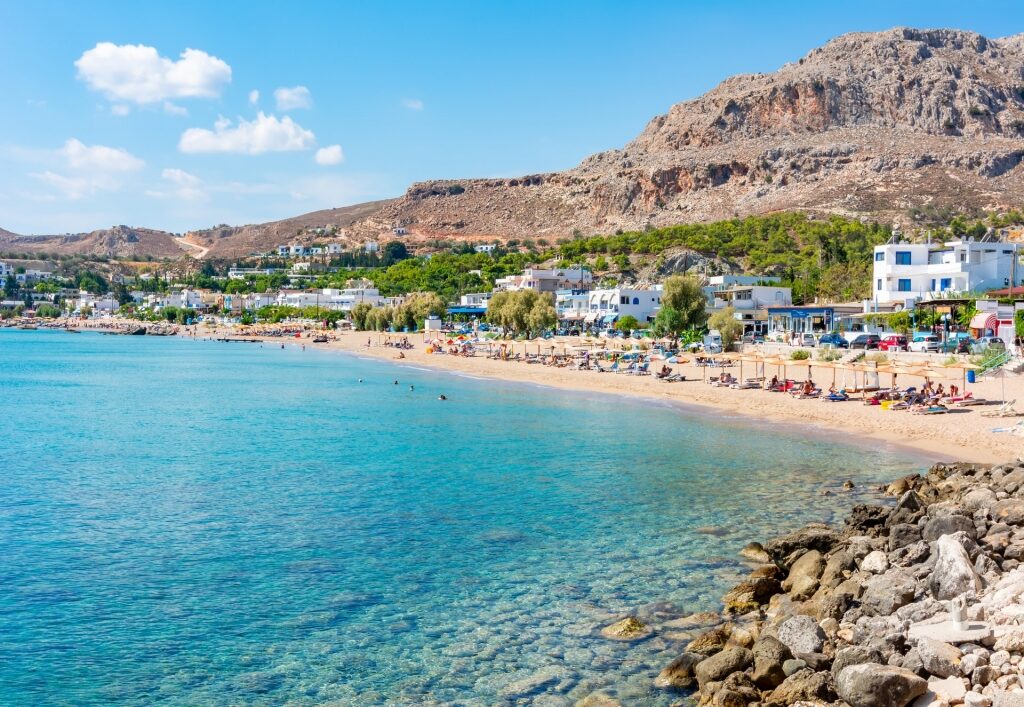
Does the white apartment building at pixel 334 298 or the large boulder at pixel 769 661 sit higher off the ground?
the white apartment building at pixel 334 298

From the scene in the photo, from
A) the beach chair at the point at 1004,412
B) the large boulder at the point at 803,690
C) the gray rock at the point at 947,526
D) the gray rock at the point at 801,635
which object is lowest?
the large boulder at the point at 803,690

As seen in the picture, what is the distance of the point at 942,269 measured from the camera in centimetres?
5762

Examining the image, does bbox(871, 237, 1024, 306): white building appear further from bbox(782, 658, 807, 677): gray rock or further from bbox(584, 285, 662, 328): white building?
bbox(782, 658, 807, 677): gray rock

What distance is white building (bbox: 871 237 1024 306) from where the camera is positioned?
56.2 m

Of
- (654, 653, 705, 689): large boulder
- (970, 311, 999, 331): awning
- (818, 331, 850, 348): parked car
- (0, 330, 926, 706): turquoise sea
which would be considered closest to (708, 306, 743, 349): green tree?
(818, 331, 850, 348): parked car

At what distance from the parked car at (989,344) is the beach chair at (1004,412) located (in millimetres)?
12611

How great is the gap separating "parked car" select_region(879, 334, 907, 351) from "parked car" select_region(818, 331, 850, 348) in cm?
217

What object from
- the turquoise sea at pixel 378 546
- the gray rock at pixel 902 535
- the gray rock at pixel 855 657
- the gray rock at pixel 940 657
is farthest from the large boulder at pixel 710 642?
the gray rock at pixel 902 535

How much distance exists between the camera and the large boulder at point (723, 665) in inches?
395

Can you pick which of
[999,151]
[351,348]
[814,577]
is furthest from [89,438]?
[999,151]

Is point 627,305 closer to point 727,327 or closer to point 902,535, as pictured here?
point 727,327

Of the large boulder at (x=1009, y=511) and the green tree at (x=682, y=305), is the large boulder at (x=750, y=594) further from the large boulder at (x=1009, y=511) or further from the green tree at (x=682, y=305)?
the green tree at (x=682, y=305)

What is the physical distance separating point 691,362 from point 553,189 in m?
152

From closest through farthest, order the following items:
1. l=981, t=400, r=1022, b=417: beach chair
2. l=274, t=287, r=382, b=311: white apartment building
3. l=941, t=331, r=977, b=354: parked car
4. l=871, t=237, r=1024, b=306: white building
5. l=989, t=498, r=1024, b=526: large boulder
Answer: l=989, t=498, r=1024, b=526: large boulder < l=981, t=400, r=1022, b=417: beach chair < l=941, t=331, r=977, b=354: parked car < l=871, t=237, r=1024, b=306: white building < l=274, t=287, r=382, b=311: white apartment building
